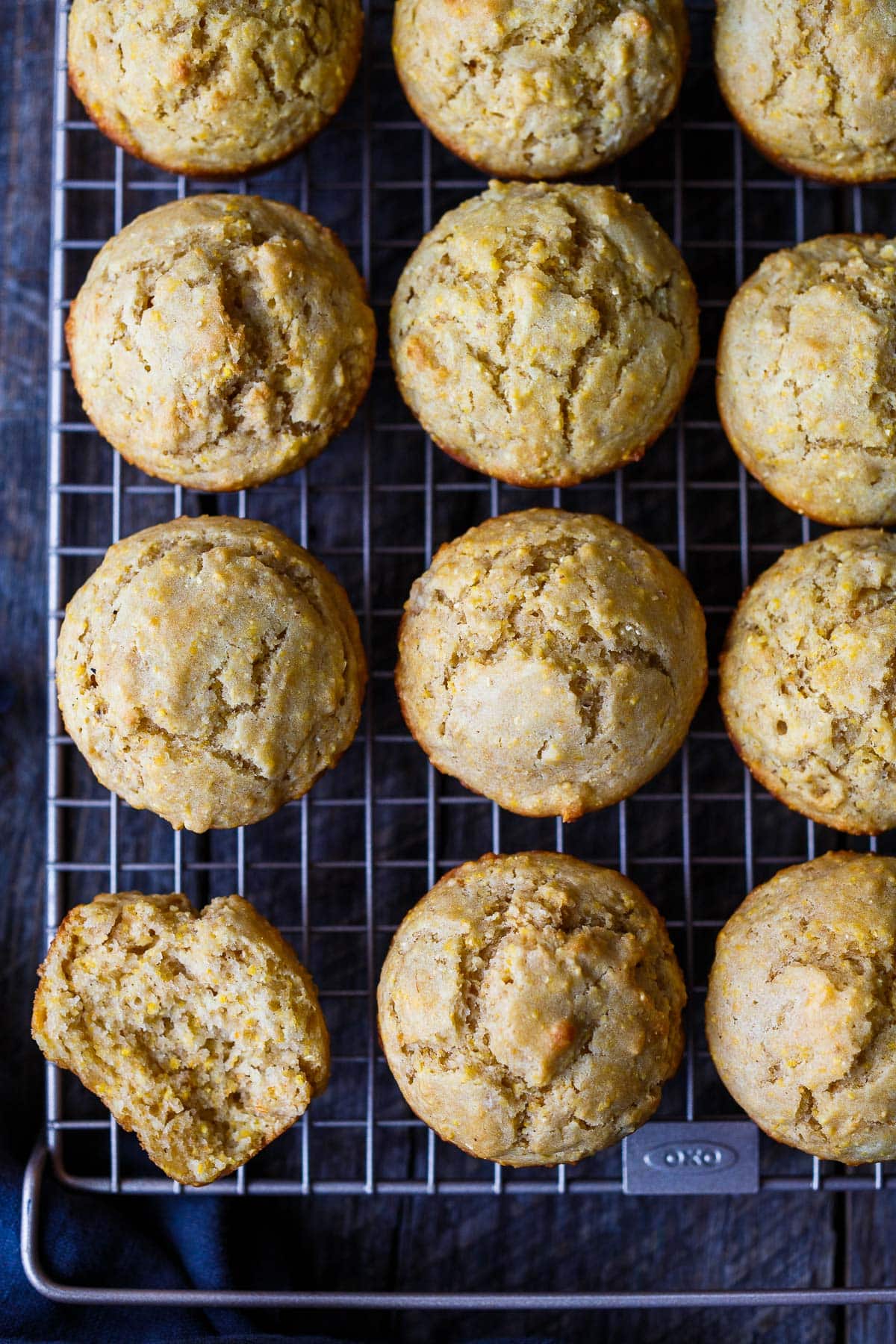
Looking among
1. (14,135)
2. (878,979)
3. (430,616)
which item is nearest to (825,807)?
(878,979)

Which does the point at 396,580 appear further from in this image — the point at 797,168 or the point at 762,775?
the point at 797,168

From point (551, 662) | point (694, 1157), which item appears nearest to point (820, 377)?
point (551, 662)

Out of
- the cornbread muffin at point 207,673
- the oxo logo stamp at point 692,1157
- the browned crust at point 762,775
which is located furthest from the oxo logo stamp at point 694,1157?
the cornbread muffin at point 207,673

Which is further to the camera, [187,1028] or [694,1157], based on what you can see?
[694,1157]

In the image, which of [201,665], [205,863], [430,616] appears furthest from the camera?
[205,863]

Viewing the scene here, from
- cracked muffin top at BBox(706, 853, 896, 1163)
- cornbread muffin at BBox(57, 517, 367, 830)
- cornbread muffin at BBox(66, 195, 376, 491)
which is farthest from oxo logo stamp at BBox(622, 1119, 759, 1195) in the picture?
cornbread muffin at BBox(66, 195, 376, 491)

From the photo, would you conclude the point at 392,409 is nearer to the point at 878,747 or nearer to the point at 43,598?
the point at 43,598


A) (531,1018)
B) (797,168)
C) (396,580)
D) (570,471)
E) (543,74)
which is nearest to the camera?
(531,1018)

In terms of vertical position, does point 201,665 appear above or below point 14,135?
below
